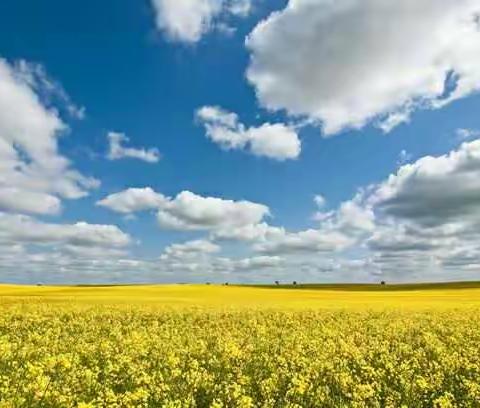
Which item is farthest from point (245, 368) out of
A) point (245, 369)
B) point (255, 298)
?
point (255, 298)

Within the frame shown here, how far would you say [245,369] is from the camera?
13.0m

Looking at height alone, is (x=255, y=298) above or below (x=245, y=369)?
above

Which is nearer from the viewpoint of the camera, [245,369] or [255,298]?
[245,369]

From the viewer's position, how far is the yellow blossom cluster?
970 centimetres

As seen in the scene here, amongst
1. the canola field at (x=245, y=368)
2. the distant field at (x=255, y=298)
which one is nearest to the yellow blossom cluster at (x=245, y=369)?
the canola field at (x=245, y=368)

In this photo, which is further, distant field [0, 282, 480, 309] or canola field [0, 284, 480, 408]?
distant field [0, 282, 480, 309]

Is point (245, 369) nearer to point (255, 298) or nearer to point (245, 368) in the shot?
point (245, 368)

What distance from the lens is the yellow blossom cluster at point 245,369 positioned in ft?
31.8

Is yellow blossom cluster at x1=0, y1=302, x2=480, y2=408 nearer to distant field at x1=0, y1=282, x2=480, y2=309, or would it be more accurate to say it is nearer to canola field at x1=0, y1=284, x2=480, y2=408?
canola field at x1=0, y1=284, x2=480, y2=408

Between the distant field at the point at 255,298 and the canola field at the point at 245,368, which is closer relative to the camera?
the canola field at the point at 245,368

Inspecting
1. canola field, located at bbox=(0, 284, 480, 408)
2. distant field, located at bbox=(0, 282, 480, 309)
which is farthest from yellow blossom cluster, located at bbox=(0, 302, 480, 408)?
distant field, located at bbox=(0, 282, 480, 309)

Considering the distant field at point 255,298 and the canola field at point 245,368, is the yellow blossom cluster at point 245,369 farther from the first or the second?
the distant field at point 255,298

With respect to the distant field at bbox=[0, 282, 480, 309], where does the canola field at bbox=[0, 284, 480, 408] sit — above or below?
below

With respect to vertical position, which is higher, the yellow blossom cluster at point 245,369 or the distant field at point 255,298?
the distant field at point 255,298
